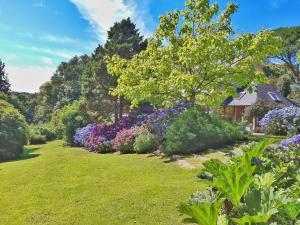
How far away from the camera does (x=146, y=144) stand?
1420cm

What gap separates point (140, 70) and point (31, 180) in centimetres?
753

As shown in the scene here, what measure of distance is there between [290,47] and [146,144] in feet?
103

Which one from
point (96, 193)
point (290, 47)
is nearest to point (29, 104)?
point (290, 47)

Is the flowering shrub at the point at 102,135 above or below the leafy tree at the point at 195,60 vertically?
below

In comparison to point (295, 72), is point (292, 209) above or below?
below

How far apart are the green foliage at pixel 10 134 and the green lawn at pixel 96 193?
701cm

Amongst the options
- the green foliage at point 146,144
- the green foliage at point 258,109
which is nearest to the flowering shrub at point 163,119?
the green foliage at point 146,144

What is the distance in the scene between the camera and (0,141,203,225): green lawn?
21.2 feet

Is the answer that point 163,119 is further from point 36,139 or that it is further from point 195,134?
point 36,139

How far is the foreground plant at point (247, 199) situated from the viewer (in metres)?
3.41

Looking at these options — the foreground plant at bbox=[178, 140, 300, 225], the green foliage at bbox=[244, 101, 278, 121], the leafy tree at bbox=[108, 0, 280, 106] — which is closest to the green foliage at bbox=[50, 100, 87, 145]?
the leafy tree at bbox=[108, 0, 280, 106]

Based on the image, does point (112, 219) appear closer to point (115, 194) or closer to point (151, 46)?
point (115, 194)

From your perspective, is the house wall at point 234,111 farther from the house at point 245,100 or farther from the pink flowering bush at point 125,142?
the pink flowering bush at point 125,142

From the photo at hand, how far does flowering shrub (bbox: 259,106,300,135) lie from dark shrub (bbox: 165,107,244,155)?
2253 mm
